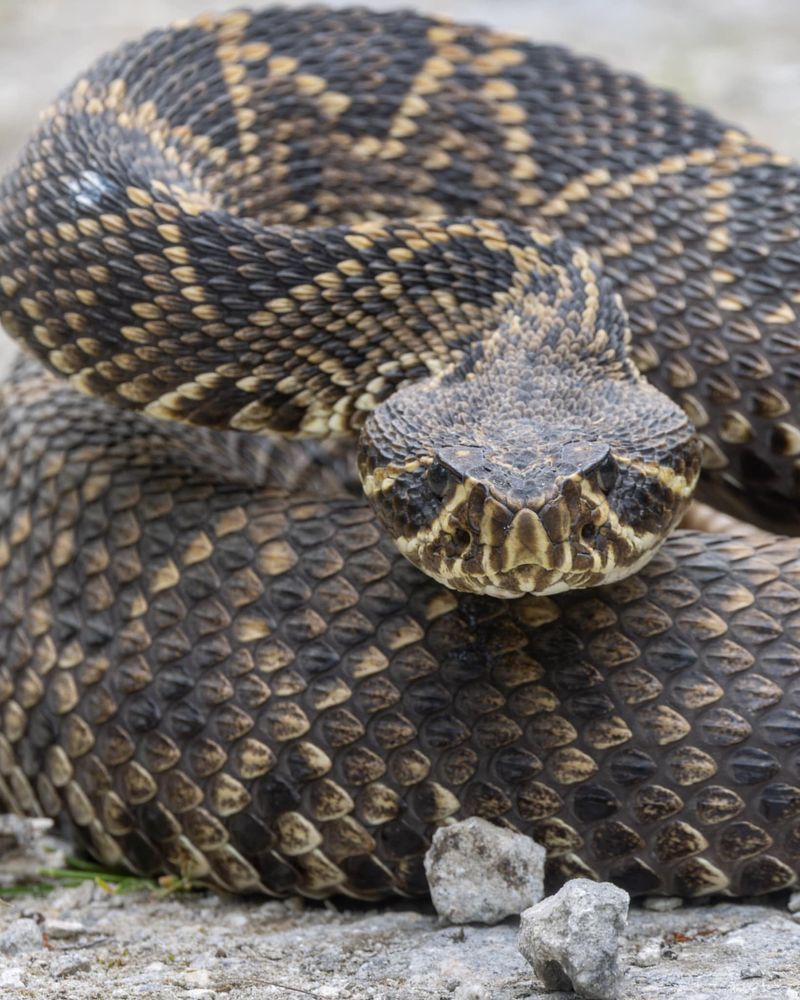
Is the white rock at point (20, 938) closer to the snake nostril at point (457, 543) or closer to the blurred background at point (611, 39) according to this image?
the snake nostril at point (457, 543)

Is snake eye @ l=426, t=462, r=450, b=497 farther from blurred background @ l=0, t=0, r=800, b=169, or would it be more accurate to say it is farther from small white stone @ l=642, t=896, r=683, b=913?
blurred background @ l=0, t=0, r=800, b=169

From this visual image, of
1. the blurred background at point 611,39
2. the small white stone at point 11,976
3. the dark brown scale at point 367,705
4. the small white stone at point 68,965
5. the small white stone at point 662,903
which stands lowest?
the small white stone at point 68,965

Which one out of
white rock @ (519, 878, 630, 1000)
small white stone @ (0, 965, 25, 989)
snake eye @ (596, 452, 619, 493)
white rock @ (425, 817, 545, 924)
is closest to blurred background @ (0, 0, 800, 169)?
snake eye @ (596, 452, 619, 493)

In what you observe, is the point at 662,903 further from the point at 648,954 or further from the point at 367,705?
the point at 367,705

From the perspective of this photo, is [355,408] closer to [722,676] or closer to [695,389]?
[695,389]

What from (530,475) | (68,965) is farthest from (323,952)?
(530,475)

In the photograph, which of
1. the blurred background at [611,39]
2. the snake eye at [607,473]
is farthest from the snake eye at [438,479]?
the blurred background at [611,39]
